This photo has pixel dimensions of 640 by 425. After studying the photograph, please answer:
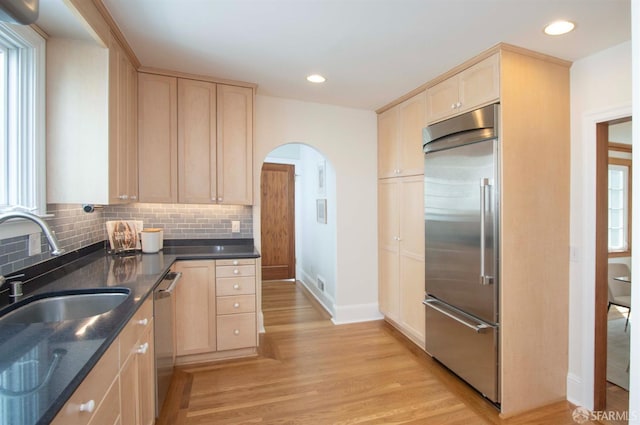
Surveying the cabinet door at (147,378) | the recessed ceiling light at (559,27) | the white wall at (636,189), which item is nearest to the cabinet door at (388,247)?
the recessed ceiling light at (559,27)

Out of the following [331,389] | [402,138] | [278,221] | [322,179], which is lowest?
[331,389]

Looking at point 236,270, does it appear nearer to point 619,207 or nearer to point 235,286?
point 235,286

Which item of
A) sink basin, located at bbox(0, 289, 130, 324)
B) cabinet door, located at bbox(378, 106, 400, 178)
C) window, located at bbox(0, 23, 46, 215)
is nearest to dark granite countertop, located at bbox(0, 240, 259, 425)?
sink basin, located at bbox(0, 289, 130, 324)

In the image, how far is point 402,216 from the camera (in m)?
3.21

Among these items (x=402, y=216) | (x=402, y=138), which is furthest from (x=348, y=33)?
(x=402, y=216)

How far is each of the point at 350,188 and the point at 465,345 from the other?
1.94 metres

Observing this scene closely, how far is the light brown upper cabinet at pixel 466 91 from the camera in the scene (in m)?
2.16

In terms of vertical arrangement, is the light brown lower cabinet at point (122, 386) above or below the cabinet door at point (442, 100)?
below

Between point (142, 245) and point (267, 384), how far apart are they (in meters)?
1.55

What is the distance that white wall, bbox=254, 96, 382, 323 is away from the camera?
3.49 m

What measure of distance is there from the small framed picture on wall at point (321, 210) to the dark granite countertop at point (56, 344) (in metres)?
2.31

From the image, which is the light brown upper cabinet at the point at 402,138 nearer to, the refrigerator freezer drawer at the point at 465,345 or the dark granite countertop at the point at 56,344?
the refrigerator freezer drawer at the point at 465,345

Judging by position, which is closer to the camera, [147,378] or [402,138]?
[147,378]

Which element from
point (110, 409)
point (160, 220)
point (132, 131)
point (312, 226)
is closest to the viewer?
point (110, 409)
